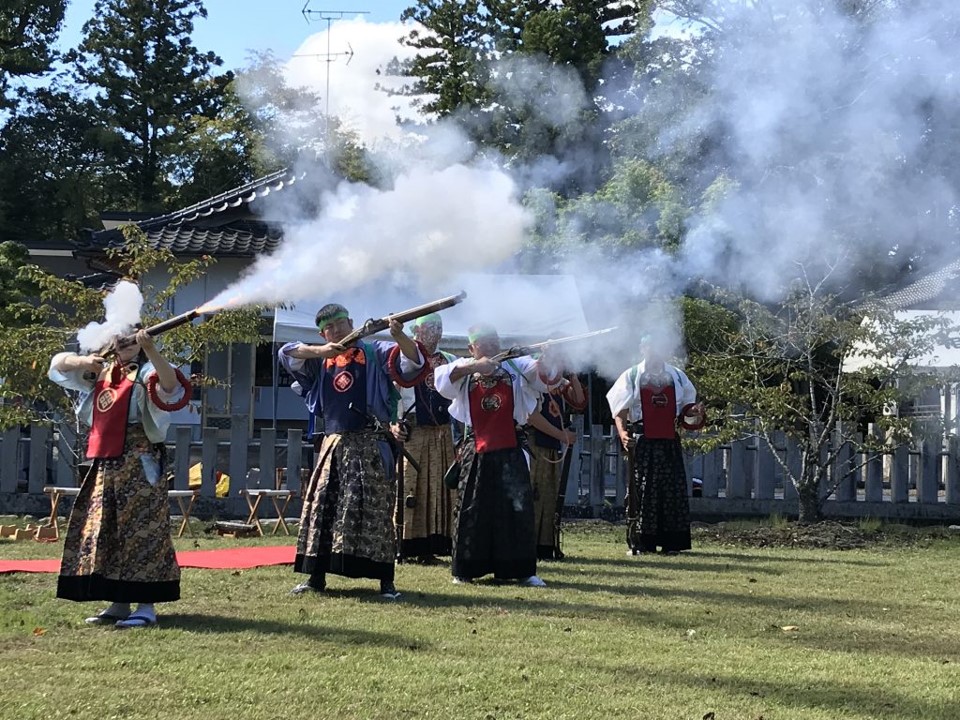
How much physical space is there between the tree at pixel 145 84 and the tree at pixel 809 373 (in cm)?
2218

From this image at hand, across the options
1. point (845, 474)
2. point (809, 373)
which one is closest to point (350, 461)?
point (809, 373)

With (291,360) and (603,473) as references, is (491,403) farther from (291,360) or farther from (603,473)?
(603,473)

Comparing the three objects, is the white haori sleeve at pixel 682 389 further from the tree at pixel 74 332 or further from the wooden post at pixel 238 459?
the wooden post at pixel 238 459

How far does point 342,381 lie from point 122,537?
2019 mm

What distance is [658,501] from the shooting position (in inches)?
496

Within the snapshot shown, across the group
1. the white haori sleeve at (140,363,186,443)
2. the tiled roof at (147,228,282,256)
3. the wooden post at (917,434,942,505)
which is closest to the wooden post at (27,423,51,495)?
the tiled roof at (147,228,282,256)

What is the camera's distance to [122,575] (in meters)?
7.39

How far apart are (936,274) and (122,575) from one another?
12.7 meters

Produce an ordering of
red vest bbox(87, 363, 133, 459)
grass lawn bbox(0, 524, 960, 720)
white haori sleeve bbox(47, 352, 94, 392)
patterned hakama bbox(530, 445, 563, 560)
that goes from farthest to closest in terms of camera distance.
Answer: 1. patterned hakama bbox(530, 445, 563, 560)
2. white haori sleeve bbox(47, 352, 94, 392)
3. red vest bbox(87, 363, 133, 459)
4. grass lawn bbox(0, 524, 960, 720)

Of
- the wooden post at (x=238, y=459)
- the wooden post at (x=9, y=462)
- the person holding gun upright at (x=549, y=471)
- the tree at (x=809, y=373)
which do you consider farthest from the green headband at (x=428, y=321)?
the wooden post at (x=9, y=462)

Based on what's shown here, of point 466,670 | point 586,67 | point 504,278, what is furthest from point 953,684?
point 586,67

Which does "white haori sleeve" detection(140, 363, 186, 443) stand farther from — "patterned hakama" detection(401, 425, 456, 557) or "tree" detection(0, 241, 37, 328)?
"tree" detection(0, 241, 37, 328)

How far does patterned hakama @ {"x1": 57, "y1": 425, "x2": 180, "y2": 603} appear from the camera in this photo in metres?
7.38

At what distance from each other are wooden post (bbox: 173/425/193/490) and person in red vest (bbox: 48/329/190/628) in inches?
329
